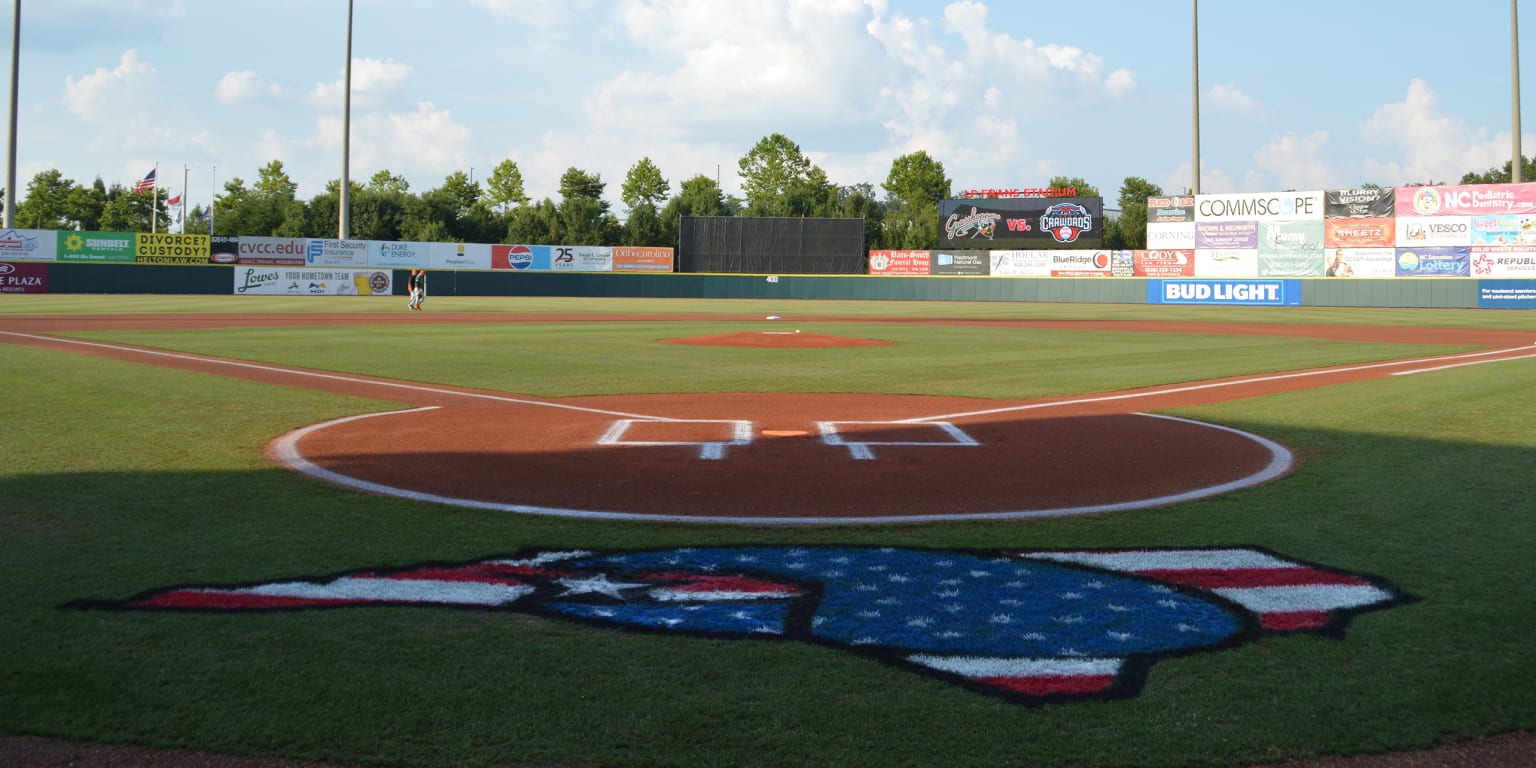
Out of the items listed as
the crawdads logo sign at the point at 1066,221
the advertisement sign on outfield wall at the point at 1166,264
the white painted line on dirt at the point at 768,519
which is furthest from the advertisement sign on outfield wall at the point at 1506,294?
the white painted line on dirt at the point at 768,519

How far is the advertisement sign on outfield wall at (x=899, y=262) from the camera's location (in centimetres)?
6612

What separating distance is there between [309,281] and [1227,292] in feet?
141

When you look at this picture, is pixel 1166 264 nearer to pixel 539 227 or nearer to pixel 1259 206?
pixel 1259 206

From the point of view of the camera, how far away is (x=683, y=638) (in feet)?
14.2

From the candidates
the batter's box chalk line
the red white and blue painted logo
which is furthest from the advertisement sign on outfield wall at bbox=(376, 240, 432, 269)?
the red white and blue painted logo

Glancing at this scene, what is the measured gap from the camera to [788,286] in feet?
211

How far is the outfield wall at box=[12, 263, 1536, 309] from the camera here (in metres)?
47.9

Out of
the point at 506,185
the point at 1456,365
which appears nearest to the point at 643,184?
the point at 506,185

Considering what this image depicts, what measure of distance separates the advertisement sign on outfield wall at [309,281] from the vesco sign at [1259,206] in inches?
1579

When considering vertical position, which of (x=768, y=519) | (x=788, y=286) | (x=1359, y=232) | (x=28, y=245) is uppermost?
(x=1359, y=232)

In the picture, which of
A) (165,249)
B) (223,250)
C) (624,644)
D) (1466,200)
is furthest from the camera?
(223,250)

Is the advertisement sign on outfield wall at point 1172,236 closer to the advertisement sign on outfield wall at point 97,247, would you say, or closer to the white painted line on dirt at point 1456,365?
the white painted line on dirt at point 1456,365

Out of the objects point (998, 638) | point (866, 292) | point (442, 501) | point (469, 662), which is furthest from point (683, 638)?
point (866, 292)

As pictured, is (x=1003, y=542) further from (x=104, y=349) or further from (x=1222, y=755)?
(x=104, y=349)
